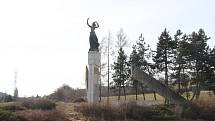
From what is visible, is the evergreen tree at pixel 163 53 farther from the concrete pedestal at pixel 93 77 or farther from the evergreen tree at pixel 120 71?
the concrete pedestal at pixel 93 77

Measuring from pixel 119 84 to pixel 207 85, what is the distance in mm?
11346

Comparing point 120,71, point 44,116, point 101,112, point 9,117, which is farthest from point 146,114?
point 120,71

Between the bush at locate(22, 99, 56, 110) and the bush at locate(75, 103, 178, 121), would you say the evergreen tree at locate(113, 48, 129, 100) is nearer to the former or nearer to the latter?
the bush at locate(22, 99, 56, 110)

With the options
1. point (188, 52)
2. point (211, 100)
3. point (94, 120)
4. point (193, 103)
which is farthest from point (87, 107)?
point (188, 52)

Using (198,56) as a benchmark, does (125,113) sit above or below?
below

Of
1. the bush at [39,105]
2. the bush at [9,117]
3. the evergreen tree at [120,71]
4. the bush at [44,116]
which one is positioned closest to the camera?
the bush at [9,117]

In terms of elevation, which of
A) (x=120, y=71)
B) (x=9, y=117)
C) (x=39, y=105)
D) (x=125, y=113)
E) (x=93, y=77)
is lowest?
(x=9, y=117)

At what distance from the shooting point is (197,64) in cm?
4284

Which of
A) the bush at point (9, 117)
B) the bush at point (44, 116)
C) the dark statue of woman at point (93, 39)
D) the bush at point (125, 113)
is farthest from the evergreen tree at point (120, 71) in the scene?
the bush at point (9, 117)

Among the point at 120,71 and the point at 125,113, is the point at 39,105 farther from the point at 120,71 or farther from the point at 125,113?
the point at 120,71

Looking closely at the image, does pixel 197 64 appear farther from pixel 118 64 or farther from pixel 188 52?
pixel 118 64

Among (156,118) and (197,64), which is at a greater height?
(197,64)

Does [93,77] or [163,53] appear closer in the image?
[93,77]

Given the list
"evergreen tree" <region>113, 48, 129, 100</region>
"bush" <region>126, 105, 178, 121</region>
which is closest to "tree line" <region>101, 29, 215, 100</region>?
"evergreen tree" <region>113, 48, 129, 100</region>
